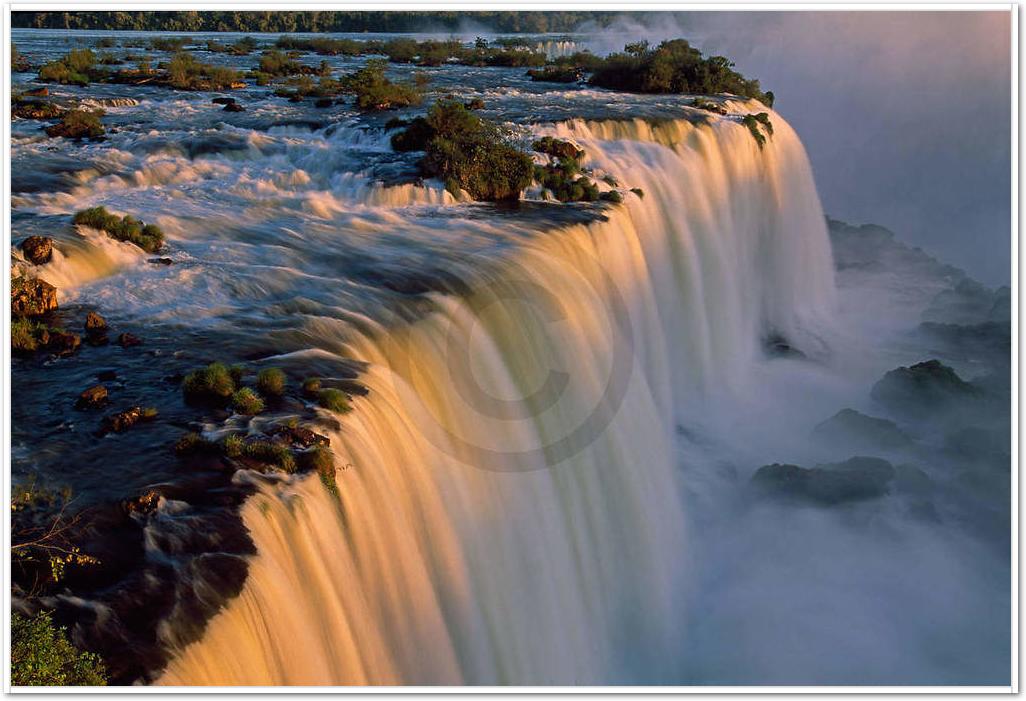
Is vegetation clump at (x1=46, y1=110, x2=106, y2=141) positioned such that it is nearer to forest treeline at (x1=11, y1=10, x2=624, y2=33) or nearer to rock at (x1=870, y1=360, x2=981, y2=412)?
forest treeline at (x1=11, y1=10, x2=624, y2=33)

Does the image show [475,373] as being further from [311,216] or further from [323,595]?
[311,216]

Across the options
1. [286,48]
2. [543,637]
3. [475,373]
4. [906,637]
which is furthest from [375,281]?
[286,48]

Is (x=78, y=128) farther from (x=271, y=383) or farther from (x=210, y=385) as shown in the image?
(x=271, y=383)

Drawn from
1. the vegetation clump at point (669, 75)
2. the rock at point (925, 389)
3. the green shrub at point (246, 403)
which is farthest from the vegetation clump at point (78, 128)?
the rock at point (925, 389)

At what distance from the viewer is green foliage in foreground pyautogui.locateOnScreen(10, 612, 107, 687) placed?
6070 millimetres

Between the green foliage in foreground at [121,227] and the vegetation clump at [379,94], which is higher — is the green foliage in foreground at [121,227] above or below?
below

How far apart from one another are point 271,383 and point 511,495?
3.07 metres

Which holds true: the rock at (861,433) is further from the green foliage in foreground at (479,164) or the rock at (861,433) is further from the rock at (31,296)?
the rock at (31,296)

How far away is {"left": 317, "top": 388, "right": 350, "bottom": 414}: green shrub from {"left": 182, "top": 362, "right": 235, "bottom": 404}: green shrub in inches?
38.8

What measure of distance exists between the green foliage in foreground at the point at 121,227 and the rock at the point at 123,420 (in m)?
4.58

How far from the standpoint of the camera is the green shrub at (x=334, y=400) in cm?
886

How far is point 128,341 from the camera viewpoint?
412 inches

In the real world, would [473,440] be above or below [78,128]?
below

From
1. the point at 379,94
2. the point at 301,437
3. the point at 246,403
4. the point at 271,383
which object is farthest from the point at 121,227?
the point at 379,94
